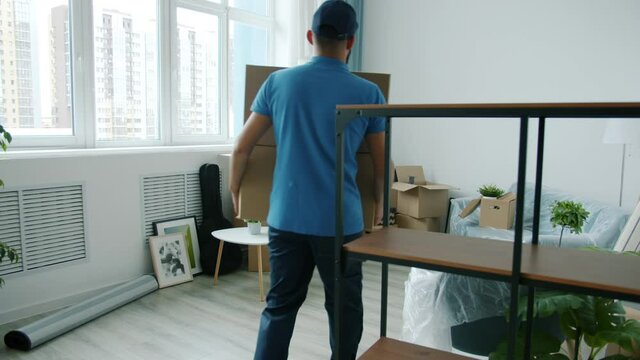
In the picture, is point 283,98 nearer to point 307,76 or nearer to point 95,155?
point 307,76

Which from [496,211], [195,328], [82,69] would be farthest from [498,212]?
[82,69]

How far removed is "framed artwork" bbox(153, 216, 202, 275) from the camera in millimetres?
3697

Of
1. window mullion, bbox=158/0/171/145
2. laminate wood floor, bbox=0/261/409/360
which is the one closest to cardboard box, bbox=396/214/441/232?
laminate wood floor, bbox=0/261/409/360

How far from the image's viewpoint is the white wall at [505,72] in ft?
12.5

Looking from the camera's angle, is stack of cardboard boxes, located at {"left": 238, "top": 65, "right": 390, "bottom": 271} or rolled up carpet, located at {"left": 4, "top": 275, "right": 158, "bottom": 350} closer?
stack of cardboard boxes, located at {"left": 238, "top": 65, "right": 390, "bottom": 271}

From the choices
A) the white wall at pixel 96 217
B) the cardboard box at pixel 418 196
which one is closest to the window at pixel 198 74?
the white wall at pixel 96 217

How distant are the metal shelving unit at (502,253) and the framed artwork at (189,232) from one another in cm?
245

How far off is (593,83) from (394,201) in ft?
5.78

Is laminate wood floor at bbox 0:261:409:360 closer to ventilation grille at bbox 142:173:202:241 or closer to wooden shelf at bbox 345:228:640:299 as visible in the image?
ventilation grille at bbox 142:173:202:241

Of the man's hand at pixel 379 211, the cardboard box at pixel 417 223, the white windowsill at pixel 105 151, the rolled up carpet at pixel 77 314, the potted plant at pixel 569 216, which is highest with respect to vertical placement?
the white windowsill at pixel 105 151

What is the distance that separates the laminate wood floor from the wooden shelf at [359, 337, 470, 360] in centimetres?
99

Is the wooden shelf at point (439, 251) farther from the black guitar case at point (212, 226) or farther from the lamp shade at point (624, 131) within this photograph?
the black guitar case at point (212, 226)

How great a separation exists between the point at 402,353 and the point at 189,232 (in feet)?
8.39

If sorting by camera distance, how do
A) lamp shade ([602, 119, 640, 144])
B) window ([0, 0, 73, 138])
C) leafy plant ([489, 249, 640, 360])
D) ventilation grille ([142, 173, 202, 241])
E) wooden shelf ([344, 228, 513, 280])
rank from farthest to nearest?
ventilation grille ([142, 173, 202, 241])
lamp shade ([602, 119, 640, 144])
window ([0, 0, 73, 138])
leafy plant ([489, 249, 640, 360])
wooden shelf ([344, 228, 513, 280])
